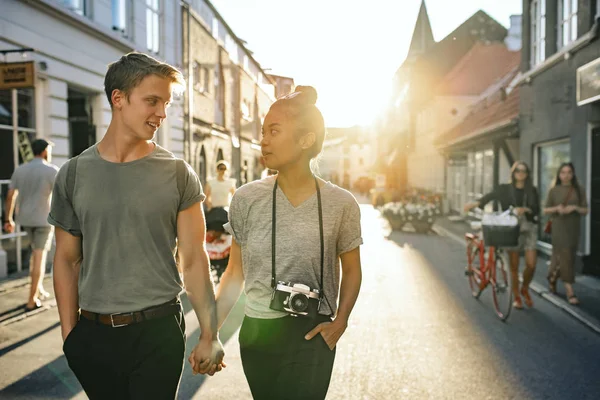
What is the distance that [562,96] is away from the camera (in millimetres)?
12414

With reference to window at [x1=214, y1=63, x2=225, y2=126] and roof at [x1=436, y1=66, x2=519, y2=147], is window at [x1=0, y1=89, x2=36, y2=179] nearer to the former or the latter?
roof at [x1=436, y1=66, x2=519, y2=147]

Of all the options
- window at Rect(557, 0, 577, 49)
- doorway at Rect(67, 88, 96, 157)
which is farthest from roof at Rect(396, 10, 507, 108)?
doorway at Rect(67, 88, 96, 157)

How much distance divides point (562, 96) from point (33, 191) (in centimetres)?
1022

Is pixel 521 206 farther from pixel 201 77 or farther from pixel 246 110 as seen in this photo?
pixel 246 110

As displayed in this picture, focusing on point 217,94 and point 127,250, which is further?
point 217,94

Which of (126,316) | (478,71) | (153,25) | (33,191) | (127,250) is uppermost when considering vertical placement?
(478,71)

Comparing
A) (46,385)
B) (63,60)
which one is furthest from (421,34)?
(46,385)

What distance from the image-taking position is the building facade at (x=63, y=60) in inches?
385

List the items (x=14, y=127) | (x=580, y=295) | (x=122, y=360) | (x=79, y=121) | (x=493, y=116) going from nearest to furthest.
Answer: (x=122, y=360)
(x=580, y=295)
(x=14, y=127)
(x=79, y=121)
(x=493, y=116)

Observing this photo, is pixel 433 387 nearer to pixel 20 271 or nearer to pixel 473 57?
pixel 20 271

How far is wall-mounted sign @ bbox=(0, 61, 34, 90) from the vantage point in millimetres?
8500

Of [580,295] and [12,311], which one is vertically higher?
A: [12,311]

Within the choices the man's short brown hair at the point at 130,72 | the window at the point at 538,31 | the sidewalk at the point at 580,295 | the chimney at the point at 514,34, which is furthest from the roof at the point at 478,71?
the man's short brown hair at the point at 130,72

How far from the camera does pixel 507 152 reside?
17.2 meters
